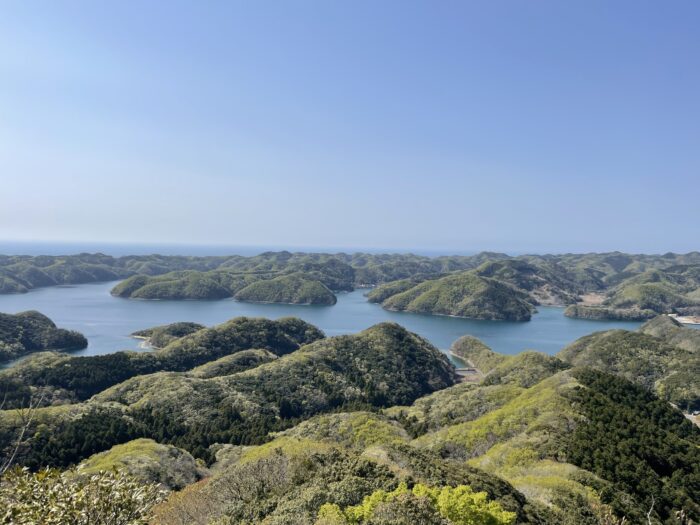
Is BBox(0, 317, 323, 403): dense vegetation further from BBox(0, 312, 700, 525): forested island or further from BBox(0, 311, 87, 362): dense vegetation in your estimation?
BBox(0, 311, 87, 362): dense vegetation

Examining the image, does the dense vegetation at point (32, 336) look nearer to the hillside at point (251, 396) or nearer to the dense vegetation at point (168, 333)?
the dense vegetation at point (168, 333)

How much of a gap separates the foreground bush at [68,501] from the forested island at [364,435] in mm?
109

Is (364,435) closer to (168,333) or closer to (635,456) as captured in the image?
(635,456)

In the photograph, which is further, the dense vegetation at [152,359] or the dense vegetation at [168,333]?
the dense vegetation at [168,333]

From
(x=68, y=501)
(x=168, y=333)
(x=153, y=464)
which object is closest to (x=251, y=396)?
(x=153, y=464)

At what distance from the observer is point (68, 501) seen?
43.0ft

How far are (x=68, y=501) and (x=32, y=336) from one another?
18382cm

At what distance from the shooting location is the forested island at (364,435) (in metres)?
26.4

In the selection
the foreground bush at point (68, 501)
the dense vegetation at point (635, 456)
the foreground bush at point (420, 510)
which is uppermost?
the foreground bush at point (68, 501)

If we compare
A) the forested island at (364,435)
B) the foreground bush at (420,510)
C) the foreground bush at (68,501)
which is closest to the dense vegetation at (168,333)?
the forested island at (364,435)

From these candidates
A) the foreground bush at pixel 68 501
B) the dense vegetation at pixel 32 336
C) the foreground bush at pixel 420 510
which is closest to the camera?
the foreground bush at pixel 68 501

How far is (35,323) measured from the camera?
6501 inches

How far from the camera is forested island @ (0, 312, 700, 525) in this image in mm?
26438

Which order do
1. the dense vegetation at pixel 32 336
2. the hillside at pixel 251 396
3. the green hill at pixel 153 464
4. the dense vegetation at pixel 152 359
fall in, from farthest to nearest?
the dense vegetation at pixel 32 336 → the dense vegetation at pixel 152 359 → the hillside at pixel 251 396 → the green hill at pixel 153 464
